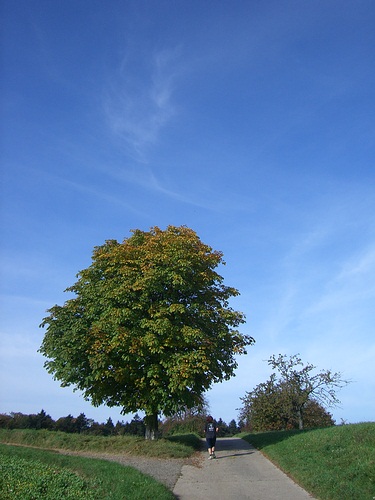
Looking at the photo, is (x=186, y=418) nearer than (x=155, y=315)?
No

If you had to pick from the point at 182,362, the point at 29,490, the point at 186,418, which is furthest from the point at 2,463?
the point at 186,418

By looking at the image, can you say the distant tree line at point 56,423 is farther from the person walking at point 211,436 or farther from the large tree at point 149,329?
the person walking at point 211,436

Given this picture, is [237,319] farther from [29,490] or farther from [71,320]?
[29,490]

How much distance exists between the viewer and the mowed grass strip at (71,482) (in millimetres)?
9461

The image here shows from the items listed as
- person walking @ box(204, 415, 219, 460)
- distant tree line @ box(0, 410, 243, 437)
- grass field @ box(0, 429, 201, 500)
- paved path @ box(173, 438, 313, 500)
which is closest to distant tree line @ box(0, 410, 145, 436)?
distant tree line @ box(0, 410, 243, 437)

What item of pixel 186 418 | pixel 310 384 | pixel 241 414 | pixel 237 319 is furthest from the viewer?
pixel 186 418

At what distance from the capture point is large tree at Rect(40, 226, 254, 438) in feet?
67.6

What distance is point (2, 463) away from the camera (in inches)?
469

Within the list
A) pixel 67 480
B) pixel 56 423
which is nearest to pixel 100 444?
pixel 67 480

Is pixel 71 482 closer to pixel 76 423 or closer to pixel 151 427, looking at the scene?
pixel 151 427

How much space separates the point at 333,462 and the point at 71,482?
23.3 feet

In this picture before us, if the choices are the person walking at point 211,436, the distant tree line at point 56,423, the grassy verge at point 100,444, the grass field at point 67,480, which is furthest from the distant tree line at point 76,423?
the grass field at point 67,480

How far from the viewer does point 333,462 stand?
12.7 meters

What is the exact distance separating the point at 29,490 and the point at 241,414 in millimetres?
30947
